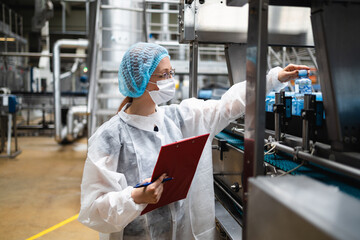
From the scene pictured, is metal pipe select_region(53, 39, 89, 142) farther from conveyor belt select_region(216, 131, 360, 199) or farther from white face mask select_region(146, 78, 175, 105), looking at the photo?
conveyor belt select_region(216, 131, 360, 199)

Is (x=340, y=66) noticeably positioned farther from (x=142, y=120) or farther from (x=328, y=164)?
(x=142, y=120)

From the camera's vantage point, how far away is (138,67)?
119 centimetres

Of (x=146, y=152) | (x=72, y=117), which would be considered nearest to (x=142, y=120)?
(x=146, y=152)

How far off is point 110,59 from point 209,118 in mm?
2817

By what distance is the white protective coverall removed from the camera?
1.06 meters

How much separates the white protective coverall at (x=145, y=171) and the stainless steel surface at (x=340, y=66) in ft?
Result: 0.92

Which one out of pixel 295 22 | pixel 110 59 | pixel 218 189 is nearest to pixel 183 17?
pixel 295 22

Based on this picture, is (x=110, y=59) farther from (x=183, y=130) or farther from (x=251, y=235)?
(x=251, y=235)

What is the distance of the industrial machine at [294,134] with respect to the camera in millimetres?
553

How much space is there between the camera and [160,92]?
4.13 feet

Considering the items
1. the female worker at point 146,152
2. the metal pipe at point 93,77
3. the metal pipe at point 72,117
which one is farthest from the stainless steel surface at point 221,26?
the metal pipe at point 72,117

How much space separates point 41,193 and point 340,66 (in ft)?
11.4

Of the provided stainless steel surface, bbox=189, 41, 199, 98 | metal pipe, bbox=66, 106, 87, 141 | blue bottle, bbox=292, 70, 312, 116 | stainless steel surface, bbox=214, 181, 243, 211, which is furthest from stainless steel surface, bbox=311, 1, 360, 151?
metal pipe, bbox=66, 106, 87, 141

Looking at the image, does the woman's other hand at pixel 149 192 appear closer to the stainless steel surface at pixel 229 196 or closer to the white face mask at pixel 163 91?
the white face mask at pixel 163 91
